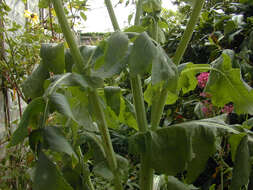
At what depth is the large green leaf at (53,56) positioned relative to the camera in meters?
0.54

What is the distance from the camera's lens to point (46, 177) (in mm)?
359

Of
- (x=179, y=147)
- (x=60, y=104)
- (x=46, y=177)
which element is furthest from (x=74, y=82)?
(x=179, y=147)

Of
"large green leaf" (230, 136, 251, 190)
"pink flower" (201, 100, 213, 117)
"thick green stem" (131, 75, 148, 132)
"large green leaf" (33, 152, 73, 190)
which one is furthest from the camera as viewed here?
"pink flower" (201, 100, 213, 117)

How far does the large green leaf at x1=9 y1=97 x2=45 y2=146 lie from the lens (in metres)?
0.38

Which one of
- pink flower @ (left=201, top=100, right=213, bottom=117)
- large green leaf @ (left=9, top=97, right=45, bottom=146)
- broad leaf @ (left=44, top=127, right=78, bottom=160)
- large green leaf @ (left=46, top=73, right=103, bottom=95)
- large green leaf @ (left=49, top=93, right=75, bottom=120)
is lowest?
pink flower @ (left=201, top=100, right=213, bottom=117)

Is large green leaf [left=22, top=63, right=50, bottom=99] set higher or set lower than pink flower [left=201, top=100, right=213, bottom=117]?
higher

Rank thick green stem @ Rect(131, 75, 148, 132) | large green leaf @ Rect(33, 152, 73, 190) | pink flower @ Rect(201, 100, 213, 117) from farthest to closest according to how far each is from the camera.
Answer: pink flower @ Rect(201, 100, 213, 117) < thick green stem @ Rect(131, 75, 148, 132) < large green leaf @ Rect(33, 152, 73, 190)

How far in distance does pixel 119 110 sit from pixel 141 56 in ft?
0.47

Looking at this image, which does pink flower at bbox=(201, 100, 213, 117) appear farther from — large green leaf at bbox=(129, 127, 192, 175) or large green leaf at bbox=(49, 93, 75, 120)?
large green leaf at bbox=(49, 93, 75, 120)

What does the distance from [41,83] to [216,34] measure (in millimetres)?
1217

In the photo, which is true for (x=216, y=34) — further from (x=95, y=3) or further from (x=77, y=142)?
(x=77, y=142)

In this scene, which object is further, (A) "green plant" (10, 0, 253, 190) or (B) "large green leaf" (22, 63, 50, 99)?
(B) "large green leaf" (22, 63, 50, 99)

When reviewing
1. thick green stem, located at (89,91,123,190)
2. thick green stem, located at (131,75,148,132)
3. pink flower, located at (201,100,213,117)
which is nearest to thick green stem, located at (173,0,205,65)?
thick green stem, located at (131,75,148,132)

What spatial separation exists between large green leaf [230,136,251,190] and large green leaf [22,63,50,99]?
472mm
